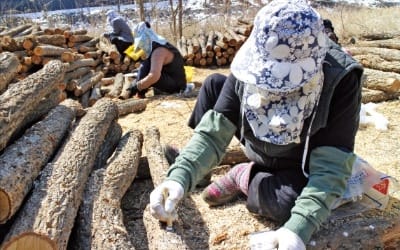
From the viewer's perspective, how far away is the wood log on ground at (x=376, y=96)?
15.2 ft

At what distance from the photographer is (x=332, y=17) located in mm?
11227

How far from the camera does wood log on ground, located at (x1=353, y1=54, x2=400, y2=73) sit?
5480mm

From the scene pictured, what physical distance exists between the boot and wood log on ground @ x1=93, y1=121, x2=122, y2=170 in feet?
2.28

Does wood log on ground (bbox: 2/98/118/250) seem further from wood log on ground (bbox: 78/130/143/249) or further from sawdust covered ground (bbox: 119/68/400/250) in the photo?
sawdust covered ground (bbox: 119/68/400/250)

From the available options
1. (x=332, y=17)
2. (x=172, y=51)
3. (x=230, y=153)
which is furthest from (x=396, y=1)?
(x=230, y=153)

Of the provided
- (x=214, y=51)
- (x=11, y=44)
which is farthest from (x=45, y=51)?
(x=214, y=51)

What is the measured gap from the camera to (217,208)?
7.95 feet

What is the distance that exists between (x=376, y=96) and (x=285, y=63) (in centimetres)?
332

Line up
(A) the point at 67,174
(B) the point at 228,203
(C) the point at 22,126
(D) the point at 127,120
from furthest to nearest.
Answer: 1. (D) the point at 127,120
2. (C) the point at 22,126
3. (B) the point at 228,203
4. (A) the point at 67,174

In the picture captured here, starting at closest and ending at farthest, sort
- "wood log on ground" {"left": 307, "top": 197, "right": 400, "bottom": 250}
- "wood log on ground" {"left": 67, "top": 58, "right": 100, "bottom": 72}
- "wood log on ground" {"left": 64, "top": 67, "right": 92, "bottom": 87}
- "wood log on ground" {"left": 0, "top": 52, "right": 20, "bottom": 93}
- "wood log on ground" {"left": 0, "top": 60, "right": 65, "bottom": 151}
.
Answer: "wood log on ground" {"left": 307, "top": 197, "right": 400, "bottom": 250} → "wood log on ground" {"left": 0, "top": 60, "right": 65, "bottom": 151} → "wood log on ground" {"left": 0, "top": 52, "right": 20, "bottom": 93} → "wood log on ground" {"left": 64, "top": 67, "right": 92, "bottom": 87} → "wood log on ground" {"left": 67, "top": 58, "right": 100, "bottom": 72}

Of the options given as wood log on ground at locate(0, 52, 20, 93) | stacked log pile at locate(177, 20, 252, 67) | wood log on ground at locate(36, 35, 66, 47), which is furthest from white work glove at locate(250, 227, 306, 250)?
stacked log pile at locate(177, 20, 252, 67)

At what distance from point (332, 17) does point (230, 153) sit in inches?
363

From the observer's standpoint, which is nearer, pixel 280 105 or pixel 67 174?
pixel 280 105

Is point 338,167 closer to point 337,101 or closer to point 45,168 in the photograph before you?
point 337,101
